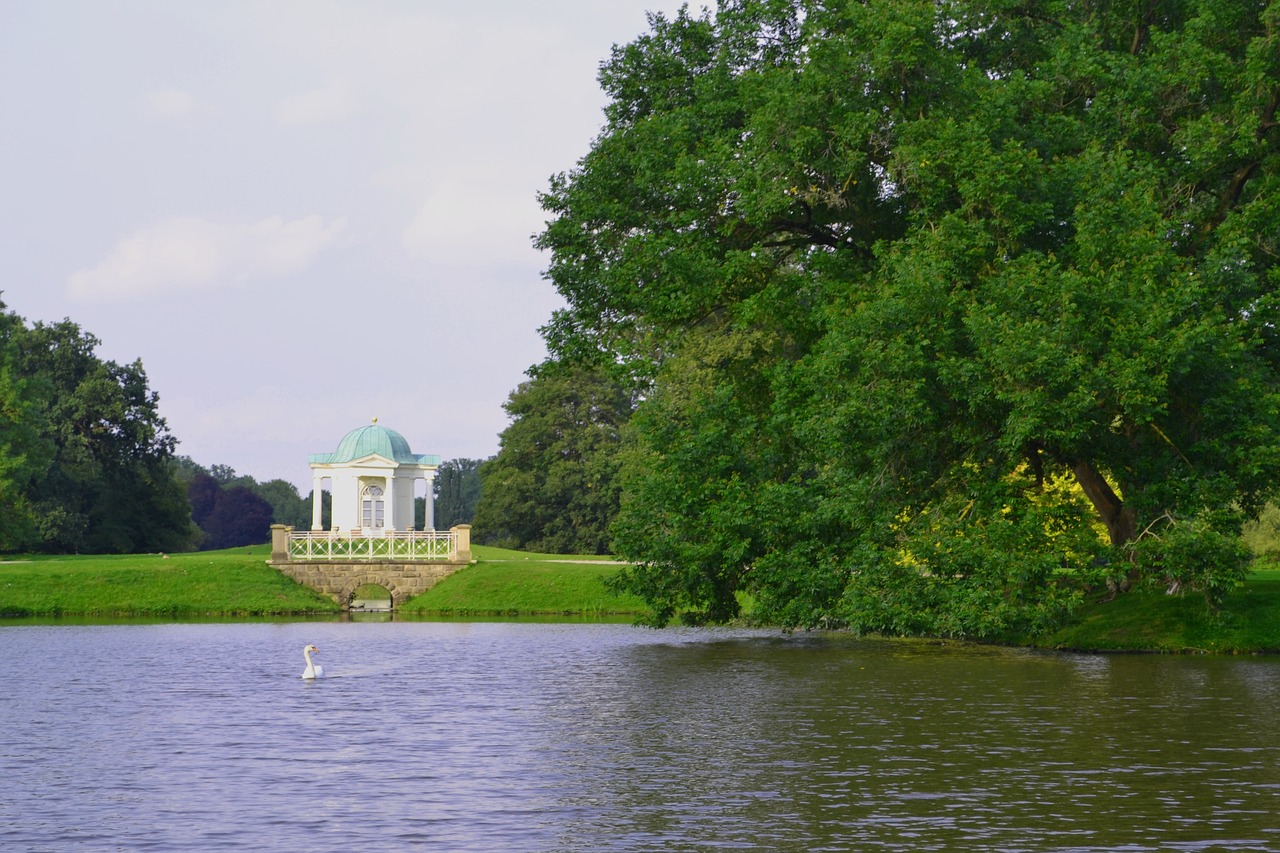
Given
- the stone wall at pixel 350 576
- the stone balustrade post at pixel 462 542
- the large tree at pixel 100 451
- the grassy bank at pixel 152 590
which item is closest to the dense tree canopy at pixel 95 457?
the large tree at pixel 100 451

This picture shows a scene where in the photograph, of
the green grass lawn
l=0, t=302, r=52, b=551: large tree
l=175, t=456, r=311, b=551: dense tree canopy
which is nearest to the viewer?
the green grass lawn

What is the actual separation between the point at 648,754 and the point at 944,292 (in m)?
17.1

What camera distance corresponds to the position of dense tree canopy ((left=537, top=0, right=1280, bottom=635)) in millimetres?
32781

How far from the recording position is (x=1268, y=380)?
124ft

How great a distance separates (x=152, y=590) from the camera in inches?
2478

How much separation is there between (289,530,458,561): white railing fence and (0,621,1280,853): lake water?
31647 mm

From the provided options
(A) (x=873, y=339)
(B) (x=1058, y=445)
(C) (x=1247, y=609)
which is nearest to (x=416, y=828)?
(A) (x=873, y=339)

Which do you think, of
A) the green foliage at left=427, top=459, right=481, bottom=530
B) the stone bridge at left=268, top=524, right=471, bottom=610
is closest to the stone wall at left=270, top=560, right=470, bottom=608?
the stone bridge at left=268, top=524, right=471, bottom=610

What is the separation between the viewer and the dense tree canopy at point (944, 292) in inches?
1291

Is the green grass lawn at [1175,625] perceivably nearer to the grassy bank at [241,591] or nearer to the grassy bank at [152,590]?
the grassy bank at [241,591]

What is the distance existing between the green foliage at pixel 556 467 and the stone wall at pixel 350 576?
31171 millimetres

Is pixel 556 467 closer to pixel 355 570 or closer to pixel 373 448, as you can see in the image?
pixel 373 448

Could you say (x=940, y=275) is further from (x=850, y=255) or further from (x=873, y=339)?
(x=850, y=255)

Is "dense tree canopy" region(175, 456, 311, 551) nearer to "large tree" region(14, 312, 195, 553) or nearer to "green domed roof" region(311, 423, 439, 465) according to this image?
"large tree" region(14, 312, 195, 553)
